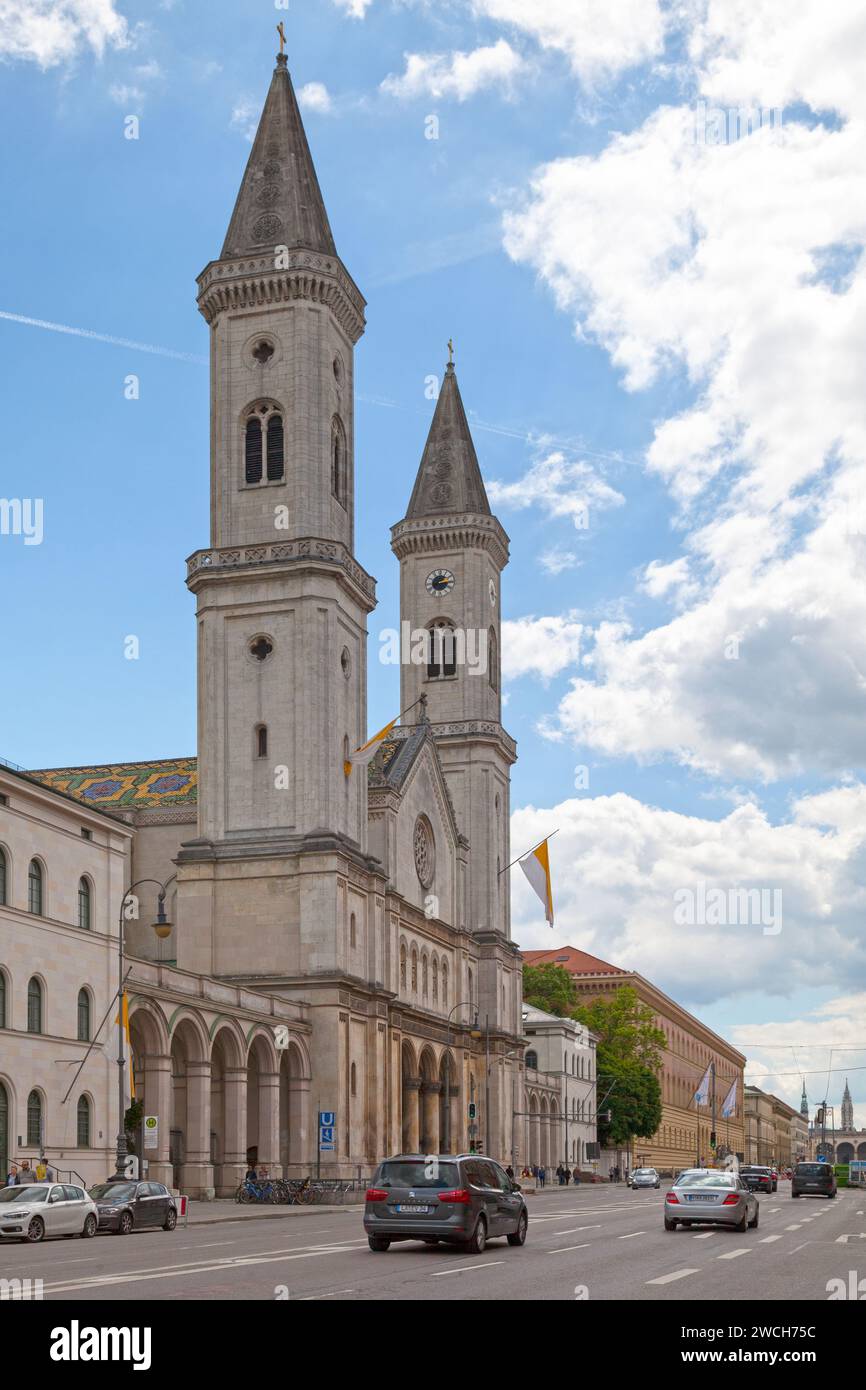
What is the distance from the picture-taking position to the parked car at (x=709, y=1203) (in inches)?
1289

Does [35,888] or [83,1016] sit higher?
[35,888]

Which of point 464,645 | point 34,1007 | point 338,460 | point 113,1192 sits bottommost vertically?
point 113,1192

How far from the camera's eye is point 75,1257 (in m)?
24.7

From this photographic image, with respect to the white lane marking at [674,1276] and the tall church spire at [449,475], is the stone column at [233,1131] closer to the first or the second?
the white lane marking at [674,1276]

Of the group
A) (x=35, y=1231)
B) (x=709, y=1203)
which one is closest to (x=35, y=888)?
(x=35, y=1231)

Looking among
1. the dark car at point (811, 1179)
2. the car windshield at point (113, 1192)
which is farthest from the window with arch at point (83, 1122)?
the dark car at point (811, 1179)

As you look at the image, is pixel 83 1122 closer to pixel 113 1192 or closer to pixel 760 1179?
pixel 113 1192

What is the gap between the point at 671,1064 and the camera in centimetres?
15600

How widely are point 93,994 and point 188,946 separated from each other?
18995mm

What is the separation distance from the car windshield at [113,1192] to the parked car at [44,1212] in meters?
1.40

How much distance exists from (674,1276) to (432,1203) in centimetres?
492

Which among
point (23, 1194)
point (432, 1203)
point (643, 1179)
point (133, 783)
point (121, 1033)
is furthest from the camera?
point (643, 1179)

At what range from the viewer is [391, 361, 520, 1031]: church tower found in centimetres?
9744
